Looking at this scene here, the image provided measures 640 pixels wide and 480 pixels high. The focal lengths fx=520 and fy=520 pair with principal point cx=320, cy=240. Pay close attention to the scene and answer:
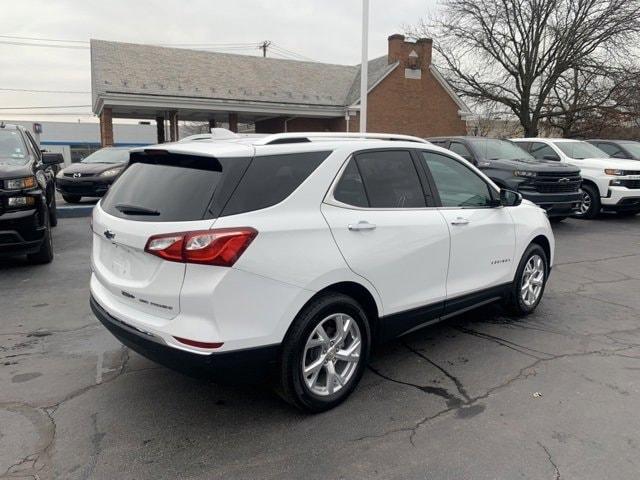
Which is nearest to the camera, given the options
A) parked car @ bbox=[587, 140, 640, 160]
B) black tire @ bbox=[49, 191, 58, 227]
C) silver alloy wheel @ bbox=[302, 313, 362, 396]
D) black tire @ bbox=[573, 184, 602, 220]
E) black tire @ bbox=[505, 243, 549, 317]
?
silver alloy wheel @ bbox=[302, 313, 362, 396]

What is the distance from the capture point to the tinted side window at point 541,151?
39.9 feet

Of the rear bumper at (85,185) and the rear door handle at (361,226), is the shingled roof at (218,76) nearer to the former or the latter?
the rear bumper at (85,185)

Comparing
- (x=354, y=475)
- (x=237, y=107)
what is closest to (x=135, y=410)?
(x=354, y=475)

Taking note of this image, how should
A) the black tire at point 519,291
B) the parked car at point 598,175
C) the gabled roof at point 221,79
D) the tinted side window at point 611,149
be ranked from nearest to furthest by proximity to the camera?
1. the black tire at point 519,291
2. the parked car at point 598,175
3. the tinted side window at point 611,149
4. the gabled roof at point 221,79

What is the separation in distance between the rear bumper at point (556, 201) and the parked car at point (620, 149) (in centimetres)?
414

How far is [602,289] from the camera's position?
20.4 ft

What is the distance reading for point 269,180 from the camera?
3062 millimetres

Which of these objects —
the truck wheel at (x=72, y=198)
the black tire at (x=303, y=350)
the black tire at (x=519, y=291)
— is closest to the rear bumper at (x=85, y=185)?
the truck wheel at (x=72, y=198)

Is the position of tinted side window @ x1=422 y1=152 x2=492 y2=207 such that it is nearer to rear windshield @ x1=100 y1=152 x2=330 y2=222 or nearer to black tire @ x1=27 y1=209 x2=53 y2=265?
rear windshield @ x1=100 y1=152 x2=330 y2=222

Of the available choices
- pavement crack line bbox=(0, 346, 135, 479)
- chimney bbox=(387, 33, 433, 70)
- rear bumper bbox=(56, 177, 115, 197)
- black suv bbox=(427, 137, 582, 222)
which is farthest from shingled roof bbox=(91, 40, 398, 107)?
pavement crack line bbox=(0, 346, 135, 479)

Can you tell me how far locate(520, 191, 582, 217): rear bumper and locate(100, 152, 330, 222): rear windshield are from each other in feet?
24.0

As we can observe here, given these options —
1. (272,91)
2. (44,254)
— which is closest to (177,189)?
(44,254)

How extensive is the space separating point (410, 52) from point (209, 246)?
84.5 feet

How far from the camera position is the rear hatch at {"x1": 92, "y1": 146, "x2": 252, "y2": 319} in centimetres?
286
